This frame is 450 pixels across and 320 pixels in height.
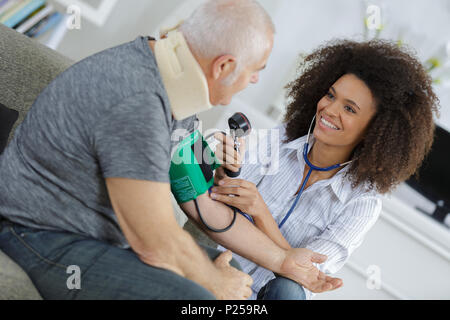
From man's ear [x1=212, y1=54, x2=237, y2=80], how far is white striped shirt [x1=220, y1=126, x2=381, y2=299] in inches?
29.0

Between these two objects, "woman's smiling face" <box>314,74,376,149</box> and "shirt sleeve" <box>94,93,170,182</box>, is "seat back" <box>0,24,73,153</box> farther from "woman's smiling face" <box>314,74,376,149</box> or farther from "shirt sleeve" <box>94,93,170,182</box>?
"woman's smiling face" <box>314,74,376,149</box>

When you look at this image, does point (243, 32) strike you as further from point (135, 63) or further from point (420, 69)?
point (420, 69)

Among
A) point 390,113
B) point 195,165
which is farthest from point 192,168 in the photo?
point 390,113

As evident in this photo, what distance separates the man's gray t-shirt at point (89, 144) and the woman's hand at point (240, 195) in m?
0.32

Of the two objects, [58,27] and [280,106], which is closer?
[58,27]

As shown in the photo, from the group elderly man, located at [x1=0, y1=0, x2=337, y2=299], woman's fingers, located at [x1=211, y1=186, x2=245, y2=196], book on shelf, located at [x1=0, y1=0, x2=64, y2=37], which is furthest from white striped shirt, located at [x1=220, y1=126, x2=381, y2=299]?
book on shelf, located at [x1=0, y1=0, x2=64, y2=37]

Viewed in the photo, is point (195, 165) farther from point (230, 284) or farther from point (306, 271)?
point (306, 271)

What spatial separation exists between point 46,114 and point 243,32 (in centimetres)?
46

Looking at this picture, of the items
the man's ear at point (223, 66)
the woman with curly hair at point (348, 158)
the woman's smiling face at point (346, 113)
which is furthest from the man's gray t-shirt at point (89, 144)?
the woman's smiling face at point (346, 113)


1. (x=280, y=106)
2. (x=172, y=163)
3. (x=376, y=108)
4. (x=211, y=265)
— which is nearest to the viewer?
(x=211, y=265)

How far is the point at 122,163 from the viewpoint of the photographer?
848 mm
